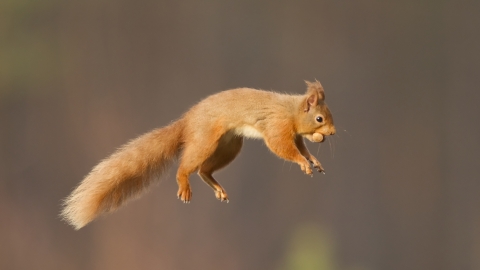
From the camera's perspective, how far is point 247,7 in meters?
3.25

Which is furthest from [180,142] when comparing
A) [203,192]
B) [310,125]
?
[203,192]

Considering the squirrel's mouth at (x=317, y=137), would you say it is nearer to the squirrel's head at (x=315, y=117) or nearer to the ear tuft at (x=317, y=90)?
the squirrel's head at (x=315, y=117)

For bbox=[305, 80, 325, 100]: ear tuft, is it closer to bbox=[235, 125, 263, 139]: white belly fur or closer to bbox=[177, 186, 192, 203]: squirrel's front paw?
bbox=[235, 125, 263, 139]: white belly fur

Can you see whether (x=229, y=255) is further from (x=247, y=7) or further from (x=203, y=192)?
(x=247, y=7)

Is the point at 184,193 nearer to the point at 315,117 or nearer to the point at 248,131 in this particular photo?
the point at 248,131

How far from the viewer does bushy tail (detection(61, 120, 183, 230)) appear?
175 centimetres

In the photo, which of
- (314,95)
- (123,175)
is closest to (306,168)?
(314,95)

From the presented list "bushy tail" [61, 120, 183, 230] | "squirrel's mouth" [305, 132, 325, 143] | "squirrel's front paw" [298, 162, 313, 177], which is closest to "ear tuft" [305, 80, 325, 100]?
"squirrel's mouth" [305, 132, 325, 143]

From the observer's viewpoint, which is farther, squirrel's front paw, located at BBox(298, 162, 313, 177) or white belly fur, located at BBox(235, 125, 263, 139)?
white belly fur, located at BBox(235, 125, 263, 139)

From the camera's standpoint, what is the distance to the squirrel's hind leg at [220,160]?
180cm

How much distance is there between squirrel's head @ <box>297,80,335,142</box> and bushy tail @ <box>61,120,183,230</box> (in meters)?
0.42

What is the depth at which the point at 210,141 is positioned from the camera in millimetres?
1696

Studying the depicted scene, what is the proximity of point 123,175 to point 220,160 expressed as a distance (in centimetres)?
33

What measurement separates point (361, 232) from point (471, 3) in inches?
63.2
